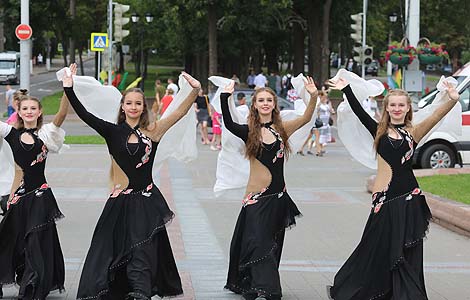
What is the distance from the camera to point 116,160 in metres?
6.96

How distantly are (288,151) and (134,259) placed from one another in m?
1.77

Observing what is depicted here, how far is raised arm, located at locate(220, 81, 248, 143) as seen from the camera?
300 inches

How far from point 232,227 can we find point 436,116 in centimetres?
475

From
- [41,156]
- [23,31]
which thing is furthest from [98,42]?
[41,156]

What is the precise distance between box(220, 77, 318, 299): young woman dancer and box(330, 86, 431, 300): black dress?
0.73 meters

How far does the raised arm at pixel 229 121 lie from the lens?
7.62 metres

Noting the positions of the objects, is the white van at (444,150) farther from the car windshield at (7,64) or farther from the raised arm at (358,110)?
the car windshield at (7,64)

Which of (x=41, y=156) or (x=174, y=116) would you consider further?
(x=41, y=156)

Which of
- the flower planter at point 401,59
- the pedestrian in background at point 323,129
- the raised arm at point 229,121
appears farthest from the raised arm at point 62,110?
the flower planter at point 401,59

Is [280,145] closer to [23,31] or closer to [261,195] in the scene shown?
[261,195]

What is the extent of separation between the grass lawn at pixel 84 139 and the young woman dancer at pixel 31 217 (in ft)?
51.8

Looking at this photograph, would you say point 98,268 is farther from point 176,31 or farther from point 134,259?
point 176,31

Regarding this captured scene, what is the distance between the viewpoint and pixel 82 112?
22.6 ft

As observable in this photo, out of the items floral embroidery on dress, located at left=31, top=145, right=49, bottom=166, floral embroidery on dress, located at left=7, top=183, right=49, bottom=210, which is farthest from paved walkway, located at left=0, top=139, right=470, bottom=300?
floral embroidery on dress, located at left=31, top=145, right=49, bottom=166
